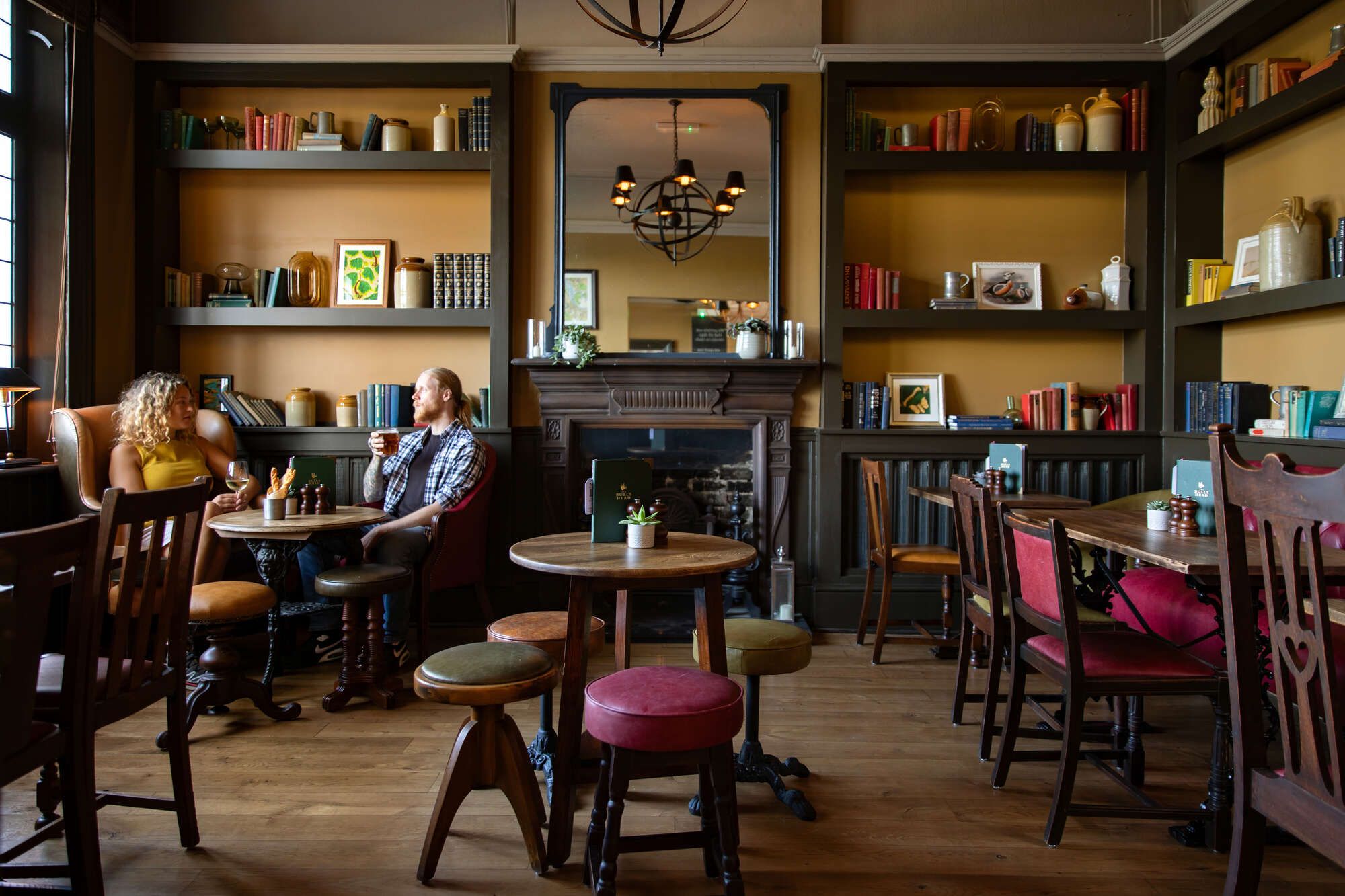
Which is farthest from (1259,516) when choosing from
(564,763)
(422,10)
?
(422,10)

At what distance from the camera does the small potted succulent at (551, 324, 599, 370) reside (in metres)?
4.81

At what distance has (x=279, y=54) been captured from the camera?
481 centimetres

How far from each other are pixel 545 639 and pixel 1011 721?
151 centimetres

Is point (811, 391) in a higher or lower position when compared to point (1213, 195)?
lower

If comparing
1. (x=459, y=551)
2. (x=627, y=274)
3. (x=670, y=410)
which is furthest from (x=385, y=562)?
(x=627, y=274)

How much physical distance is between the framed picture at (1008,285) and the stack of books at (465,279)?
9.56 ft

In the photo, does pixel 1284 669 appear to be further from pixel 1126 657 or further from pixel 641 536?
pixel 641 536

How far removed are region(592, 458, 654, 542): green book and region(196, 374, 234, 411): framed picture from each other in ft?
11.1

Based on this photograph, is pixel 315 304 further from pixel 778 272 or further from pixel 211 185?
pixel 778 272

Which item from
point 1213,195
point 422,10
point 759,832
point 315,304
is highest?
point 422,10

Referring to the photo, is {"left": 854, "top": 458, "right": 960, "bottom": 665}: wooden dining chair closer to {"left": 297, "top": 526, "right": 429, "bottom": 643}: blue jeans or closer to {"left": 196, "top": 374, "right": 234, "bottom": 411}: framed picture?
{"left": 297, "top": 526, "right": 429, "bottom": 643}: blue jeans

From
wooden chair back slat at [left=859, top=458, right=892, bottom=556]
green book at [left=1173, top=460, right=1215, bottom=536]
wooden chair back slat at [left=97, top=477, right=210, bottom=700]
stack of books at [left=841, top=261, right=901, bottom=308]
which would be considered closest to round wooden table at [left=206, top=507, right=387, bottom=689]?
wooden chair back slat at [left=97, top=477, right=210, bottom=700]

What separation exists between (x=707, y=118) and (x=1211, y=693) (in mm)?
3896

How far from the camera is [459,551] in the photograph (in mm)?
4270
